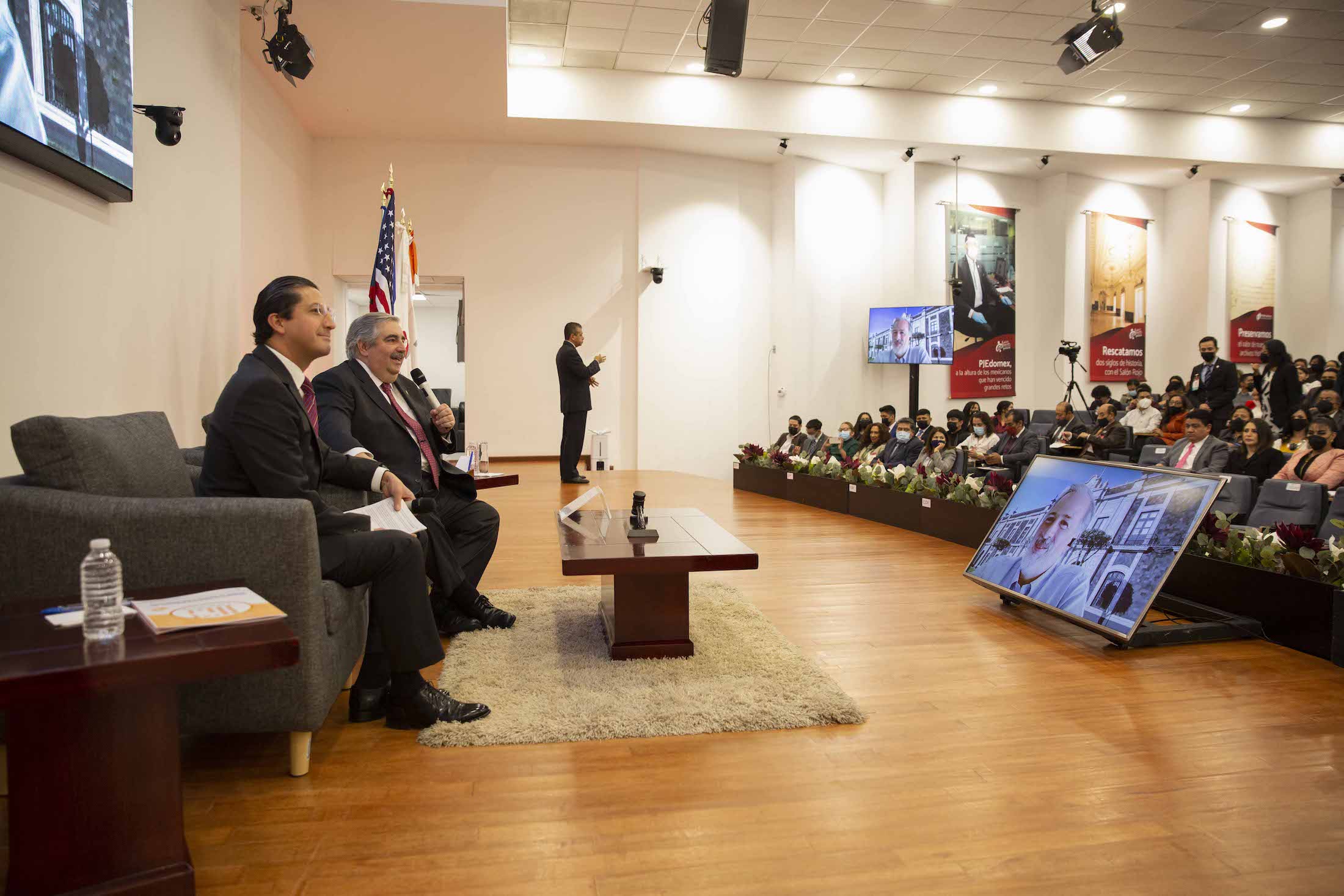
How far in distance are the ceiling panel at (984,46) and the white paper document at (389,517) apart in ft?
23.3

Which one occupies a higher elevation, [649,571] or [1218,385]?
[1218,385]

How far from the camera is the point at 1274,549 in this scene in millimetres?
3490

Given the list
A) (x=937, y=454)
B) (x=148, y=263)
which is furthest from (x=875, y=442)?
(x=148, y=263)

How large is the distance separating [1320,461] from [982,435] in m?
Result: 3.70

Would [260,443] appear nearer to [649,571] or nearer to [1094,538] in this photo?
[649,571]

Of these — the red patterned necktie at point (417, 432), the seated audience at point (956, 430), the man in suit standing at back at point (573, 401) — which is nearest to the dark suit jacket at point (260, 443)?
the red patterned necktie at point (417, 432)

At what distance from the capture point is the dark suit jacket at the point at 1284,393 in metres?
8.52

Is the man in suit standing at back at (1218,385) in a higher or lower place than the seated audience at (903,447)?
higher

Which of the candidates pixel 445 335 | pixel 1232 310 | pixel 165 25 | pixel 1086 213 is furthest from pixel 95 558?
Result: pixel 1232 310

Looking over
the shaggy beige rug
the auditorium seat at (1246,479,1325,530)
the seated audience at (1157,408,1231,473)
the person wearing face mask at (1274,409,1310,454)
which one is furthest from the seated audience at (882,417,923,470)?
the shaggy beige rug

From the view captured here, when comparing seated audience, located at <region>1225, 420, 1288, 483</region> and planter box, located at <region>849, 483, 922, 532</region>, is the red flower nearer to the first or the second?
seated audience, located at <region>1225, 420, 1288, 483</region>

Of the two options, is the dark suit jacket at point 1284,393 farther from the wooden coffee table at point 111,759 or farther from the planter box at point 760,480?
the wooden coffee table at point 111,759

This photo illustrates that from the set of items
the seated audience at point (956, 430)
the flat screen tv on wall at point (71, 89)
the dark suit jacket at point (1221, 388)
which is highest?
the flat screen tv on wall at point (71, 89)

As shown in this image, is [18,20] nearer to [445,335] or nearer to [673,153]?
[673,153]
